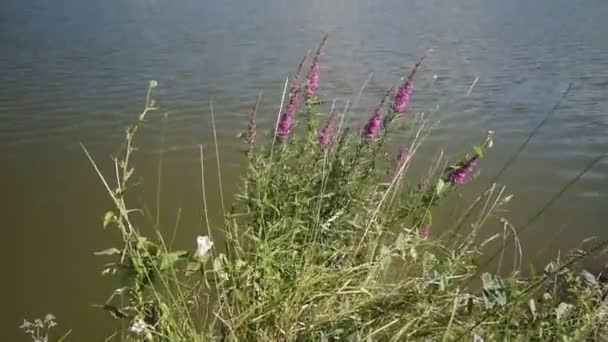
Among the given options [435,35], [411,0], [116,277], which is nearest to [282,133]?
[116,277]

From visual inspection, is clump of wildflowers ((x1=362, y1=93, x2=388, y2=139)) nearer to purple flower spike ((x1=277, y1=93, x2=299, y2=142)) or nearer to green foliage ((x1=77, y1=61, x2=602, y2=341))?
green foliage ((x1=77, y1=61, x2=602, y2=341))

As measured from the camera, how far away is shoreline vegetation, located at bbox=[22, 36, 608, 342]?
218 cm

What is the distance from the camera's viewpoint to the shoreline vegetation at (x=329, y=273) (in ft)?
7.16

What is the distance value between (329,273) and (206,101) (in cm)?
711

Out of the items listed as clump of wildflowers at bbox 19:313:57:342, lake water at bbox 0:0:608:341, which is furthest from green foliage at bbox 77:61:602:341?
lake water at bbox 0:0:608:341

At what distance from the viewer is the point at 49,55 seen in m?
12.9

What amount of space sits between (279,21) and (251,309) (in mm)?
18051

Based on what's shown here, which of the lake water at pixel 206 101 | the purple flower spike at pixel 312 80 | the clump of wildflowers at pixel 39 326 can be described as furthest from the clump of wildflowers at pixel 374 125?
the lake water at pixel 206 101

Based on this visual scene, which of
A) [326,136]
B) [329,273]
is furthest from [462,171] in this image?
[329,273]

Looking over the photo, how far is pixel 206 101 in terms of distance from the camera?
30.8 feet

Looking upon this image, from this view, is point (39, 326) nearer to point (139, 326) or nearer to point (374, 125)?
point (139, 326)

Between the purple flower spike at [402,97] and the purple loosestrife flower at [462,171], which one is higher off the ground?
the purple flower spike at [402,97]

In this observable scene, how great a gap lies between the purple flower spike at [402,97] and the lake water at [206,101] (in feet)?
8.05

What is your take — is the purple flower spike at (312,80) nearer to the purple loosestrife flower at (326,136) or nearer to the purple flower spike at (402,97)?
the purple loosestrife flower at (326,136)
